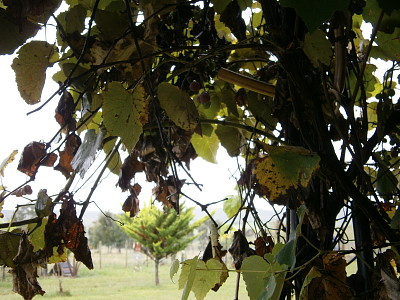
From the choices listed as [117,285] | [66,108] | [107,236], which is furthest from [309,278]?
[107,236]

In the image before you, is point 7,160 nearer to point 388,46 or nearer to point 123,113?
point 123,113

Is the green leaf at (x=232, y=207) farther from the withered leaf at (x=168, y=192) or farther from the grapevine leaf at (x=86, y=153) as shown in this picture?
the grapevine leaf at (x=86, y=153)

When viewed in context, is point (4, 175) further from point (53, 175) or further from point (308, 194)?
point (308, 194)

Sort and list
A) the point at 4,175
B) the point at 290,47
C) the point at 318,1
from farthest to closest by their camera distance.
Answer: the point at 4,175 → the point at 290,47 → the point at 318,1

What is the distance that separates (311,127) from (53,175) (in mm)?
225

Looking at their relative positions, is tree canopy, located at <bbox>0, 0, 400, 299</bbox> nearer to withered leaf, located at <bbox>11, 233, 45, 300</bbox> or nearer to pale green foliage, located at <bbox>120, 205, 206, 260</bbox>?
withered leaf, located at <bbox>11, 233, 45, 300</bbox>

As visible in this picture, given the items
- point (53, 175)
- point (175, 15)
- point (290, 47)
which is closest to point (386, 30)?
point (290, 47)

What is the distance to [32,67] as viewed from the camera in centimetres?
30

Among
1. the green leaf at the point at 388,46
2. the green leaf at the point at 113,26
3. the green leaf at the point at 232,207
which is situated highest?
the green leaf at the point at 388,46

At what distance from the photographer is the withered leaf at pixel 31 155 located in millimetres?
319

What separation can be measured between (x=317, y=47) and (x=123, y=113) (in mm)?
146

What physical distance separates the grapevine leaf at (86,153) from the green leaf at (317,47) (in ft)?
0.57

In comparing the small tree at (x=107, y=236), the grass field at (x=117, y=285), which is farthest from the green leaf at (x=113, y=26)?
the small tree at (x=107, y=236)

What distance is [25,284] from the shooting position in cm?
29
